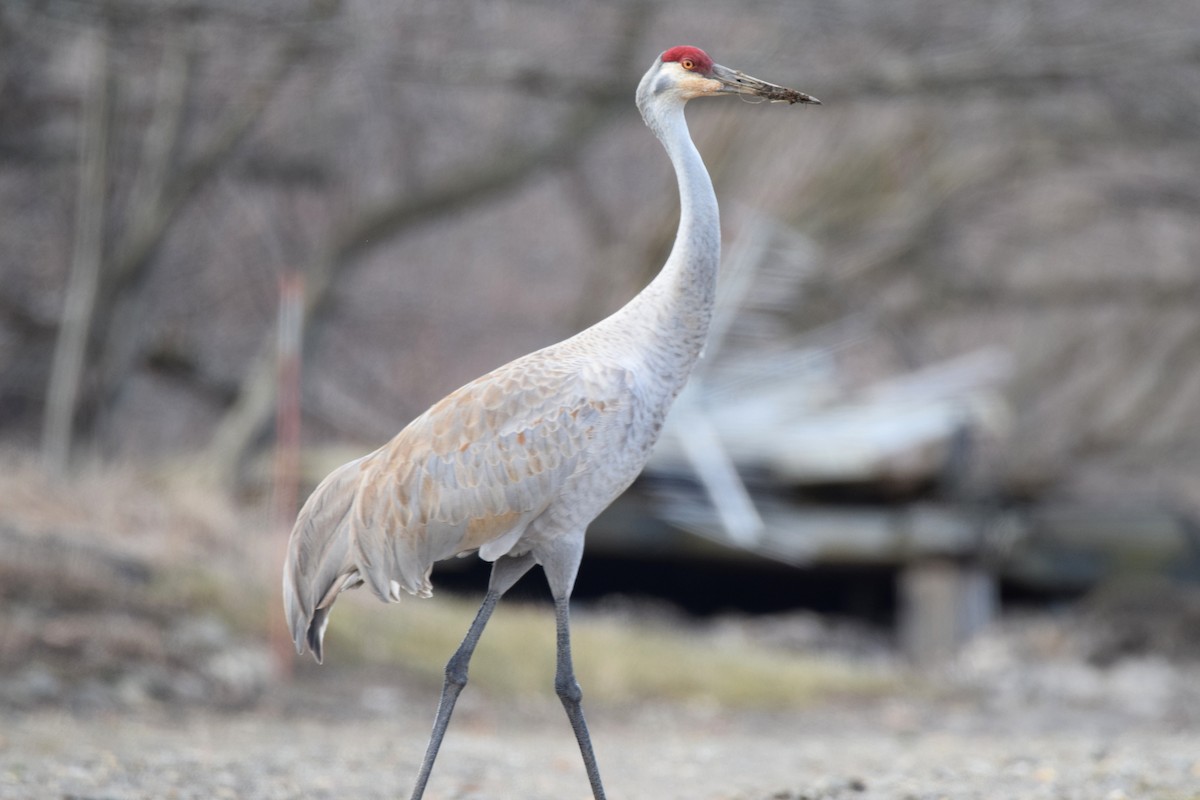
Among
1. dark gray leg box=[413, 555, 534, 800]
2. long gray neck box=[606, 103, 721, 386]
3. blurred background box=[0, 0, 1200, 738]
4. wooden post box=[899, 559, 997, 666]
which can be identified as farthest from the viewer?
wooden post box=[899, 559, 997, 666]

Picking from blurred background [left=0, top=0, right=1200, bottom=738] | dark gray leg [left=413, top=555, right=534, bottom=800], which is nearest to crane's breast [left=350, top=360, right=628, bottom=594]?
dark gray leg [left=413, top=555, right=534, bottom=800]

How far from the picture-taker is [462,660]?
4.54 m

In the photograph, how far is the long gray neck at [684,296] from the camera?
4590mm

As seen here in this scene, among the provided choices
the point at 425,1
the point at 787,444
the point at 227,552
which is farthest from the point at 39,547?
the point at 787,444

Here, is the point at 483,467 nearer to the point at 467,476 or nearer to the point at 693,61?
the point at 467,476

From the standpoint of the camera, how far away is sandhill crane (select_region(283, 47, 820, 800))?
14.5 feet

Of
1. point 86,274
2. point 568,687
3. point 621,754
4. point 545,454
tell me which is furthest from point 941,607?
point 545,454

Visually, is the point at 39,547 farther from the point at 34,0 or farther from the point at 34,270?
the point at 34,270

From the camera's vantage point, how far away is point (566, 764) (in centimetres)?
668

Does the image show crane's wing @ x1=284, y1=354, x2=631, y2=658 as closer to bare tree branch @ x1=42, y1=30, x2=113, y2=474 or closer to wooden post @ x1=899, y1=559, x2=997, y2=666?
bare tree branch @ x1=42, y1=30, x2=113, y2=474

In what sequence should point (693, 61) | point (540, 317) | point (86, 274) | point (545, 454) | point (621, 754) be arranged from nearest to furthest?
point (545, 454)
point (693, 61)
point (621, 754)
point (86, 274)
point (540, 317)

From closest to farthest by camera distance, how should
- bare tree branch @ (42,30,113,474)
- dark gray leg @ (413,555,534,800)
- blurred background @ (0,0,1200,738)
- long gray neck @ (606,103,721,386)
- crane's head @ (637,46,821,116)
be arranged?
1. dark gray leg @ (413,555,534,800)
2. long gray neck @ (606,103,721,386)
3. crane's head @ (637,46,821,116)
4. blurred background @ (0,0,1200,738)
5. bare tree branch @ (42,30,113,474)

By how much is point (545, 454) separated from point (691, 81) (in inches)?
52.6

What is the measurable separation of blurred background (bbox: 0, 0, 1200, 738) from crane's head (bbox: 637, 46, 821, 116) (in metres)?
4.59
